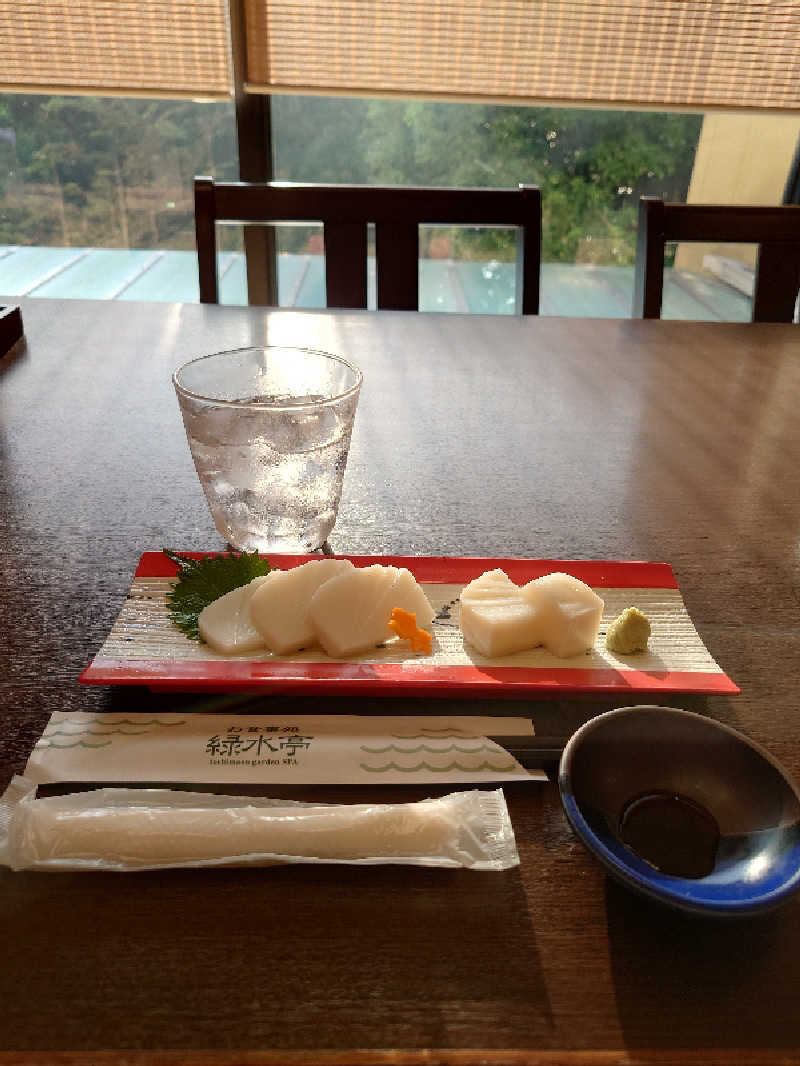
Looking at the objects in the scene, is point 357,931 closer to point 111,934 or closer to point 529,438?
point 111,934

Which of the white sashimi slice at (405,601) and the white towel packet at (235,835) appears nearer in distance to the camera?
the white towel packet at (235,835)

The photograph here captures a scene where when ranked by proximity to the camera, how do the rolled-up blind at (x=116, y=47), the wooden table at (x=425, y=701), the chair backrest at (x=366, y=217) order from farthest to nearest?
the rolled-up blind at (x=116, y=47)
the chair backrest at (x=366, y=217)
the wooden table at (x=425, y=701)

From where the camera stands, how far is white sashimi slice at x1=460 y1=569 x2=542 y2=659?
553 millimetres

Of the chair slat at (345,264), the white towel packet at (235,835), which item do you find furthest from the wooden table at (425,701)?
the chair slat at (345,264)

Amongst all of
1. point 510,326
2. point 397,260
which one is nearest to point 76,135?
point 397,260

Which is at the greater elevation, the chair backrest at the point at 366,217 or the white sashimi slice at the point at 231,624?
the chair backrest at the point at 366,217

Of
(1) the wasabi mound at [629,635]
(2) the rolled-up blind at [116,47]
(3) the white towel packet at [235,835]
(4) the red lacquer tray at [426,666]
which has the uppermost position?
(2) the rolled-up blind at [116,47]

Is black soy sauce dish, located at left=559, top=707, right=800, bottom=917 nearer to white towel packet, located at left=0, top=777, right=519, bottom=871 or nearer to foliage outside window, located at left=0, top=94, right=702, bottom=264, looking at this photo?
white towel packet, located at left=0, top=777, right=519, bottom=871

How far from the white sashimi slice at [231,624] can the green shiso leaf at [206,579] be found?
18 millimetres

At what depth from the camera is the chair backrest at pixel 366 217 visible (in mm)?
1468

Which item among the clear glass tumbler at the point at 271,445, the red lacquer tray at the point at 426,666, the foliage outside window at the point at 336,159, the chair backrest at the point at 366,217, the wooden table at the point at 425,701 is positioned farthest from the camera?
the foliage outside window at the point at 336,159

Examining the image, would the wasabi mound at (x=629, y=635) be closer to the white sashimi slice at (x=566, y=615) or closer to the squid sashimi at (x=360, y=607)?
the white sashimi slice at (x=566, y=615)

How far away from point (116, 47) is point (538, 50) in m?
1.18

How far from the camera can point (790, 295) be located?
60.4 inches
